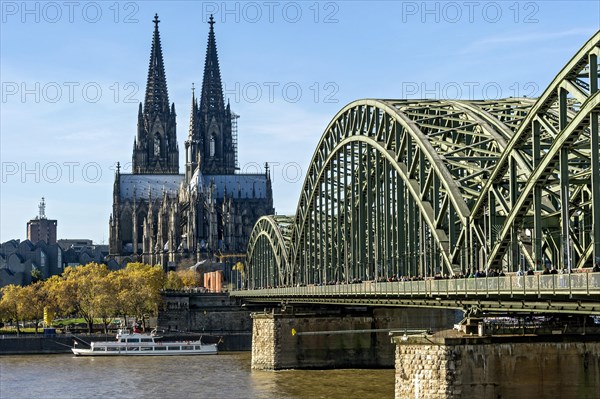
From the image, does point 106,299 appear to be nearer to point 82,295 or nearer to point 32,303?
point 82,295

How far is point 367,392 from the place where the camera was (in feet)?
259

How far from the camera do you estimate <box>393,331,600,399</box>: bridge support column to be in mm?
53188

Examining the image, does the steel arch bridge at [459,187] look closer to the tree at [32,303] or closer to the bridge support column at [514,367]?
the bridge support column at [514,367]

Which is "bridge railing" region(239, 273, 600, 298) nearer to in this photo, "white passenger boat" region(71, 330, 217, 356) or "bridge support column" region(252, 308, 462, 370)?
"bridge support column" region(252, 308, 462, 370)

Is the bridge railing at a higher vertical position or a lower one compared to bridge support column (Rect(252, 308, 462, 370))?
higher

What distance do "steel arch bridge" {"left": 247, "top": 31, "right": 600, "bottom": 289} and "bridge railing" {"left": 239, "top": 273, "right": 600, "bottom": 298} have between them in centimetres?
146

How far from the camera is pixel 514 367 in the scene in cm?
5350

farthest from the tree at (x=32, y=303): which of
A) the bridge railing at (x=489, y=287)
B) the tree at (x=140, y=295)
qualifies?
the bridge railing at (x=489, y=287)

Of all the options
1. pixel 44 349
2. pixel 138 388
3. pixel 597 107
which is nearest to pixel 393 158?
pixel 138 388

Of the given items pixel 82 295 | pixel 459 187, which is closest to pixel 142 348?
pixel 82 295

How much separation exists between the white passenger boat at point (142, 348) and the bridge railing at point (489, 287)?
58.0 m

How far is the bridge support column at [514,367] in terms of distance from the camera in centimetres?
5319

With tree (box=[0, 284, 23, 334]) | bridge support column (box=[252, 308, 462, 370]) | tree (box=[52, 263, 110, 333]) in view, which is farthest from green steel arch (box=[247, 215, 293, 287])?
tree (box=[0, 284, 23, 334])

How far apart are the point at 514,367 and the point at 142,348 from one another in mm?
90507
